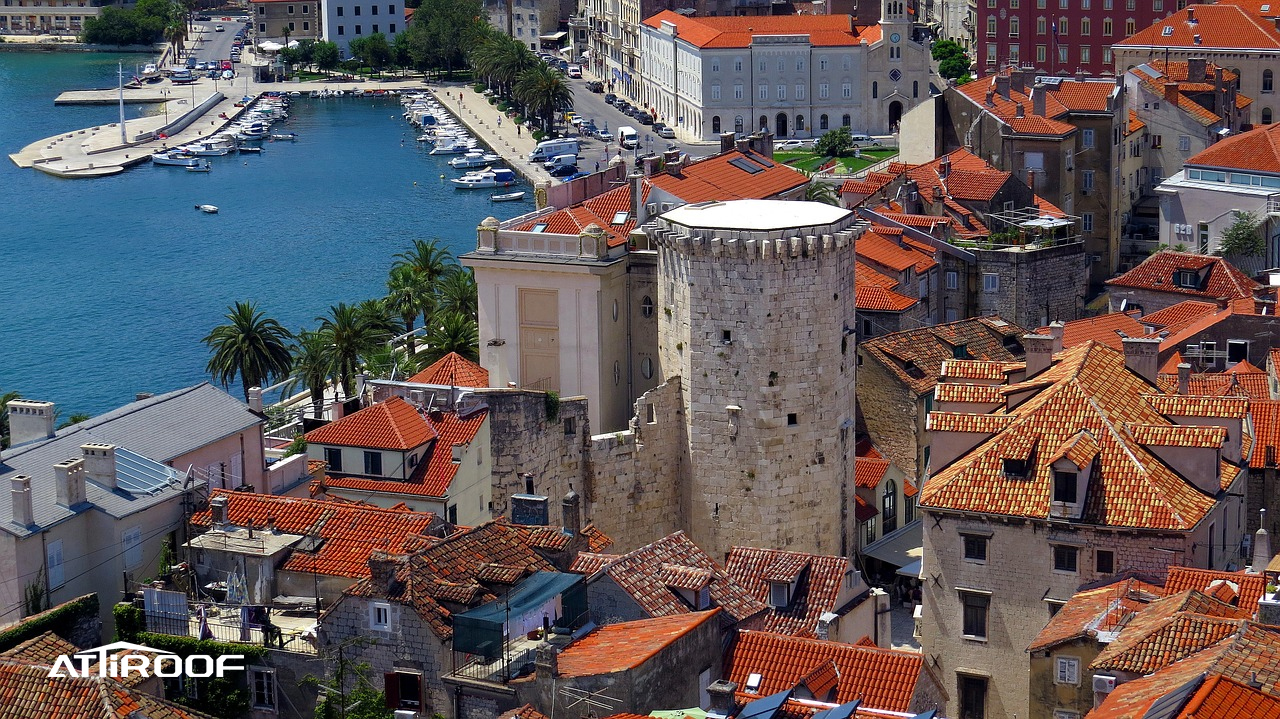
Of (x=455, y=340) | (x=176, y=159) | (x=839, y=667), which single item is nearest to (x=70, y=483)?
(x=839, y=667)

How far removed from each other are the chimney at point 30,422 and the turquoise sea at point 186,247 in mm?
59704

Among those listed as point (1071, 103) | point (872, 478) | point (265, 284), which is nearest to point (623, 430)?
point (872, 478)

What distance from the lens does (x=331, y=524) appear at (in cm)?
4362

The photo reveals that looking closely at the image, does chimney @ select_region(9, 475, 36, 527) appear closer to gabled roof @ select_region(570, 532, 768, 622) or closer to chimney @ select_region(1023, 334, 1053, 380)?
gabled roof @ select_region(570, 532, 768, 622)

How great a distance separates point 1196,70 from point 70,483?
8257 cm

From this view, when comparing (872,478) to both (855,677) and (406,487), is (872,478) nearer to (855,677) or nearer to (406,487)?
(406,487)

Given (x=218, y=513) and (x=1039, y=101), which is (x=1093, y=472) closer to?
(x=218, y=513)

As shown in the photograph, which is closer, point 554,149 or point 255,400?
point 255,400

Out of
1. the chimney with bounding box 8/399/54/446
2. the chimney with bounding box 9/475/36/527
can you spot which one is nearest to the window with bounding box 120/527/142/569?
the chimney with bounding box 9/475/36/527

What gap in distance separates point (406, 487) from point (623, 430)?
9437 millimetres

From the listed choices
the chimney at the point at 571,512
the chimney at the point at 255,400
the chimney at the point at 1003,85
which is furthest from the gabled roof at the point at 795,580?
the chimney at the point at 1003,85

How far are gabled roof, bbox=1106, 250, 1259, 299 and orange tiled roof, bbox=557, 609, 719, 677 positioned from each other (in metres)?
36.9

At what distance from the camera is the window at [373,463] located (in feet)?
168

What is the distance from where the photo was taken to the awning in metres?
59.3
